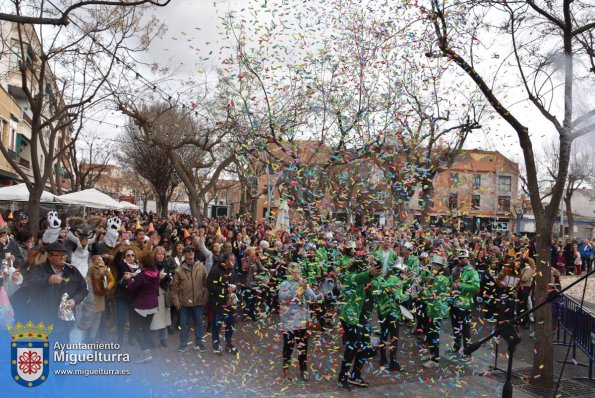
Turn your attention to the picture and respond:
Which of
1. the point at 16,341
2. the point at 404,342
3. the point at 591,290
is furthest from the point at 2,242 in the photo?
the point at 591,290

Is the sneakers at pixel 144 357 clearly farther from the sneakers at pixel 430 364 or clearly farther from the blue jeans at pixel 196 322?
the sneakers at pixel 430 364

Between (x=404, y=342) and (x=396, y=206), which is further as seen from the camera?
(x=404, y=342)

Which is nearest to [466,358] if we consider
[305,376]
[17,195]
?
[305,376]

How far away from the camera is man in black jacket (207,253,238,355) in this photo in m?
8.12

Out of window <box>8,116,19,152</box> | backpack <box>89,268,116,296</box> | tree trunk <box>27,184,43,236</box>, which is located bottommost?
backpack <box>89,268,116,296</box>

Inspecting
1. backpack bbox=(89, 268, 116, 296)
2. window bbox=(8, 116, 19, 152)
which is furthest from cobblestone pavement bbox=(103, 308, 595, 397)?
window bbox=(8, 116, 19, 152)

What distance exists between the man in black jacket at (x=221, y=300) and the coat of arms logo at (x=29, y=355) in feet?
9.94

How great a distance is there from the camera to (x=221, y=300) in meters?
8.13

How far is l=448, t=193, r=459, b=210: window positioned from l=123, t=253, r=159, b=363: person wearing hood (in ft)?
15.9

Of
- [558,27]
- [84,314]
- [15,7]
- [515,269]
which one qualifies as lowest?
[84,314]

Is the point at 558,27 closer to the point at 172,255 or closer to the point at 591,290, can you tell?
the point at 172,255

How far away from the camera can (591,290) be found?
17.7m

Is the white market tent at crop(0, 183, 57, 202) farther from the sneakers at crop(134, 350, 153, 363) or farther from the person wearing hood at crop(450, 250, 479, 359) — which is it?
the person wearing hood at crop(450, 250, 479, 359)

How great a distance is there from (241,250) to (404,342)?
4493 millimetres
